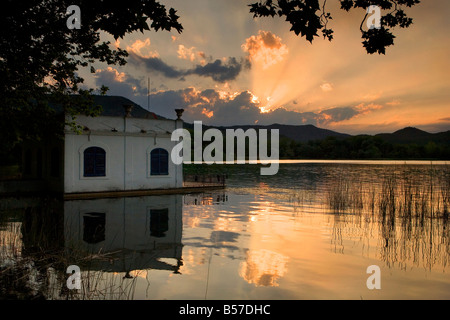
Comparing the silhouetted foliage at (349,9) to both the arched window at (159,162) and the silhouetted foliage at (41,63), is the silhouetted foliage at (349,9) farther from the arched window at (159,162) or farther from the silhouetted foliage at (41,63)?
the arched window at (159,162)

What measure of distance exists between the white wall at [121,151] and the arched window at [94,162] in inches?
8.5

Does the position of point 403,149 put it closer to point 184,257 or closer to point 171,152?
point 171,152

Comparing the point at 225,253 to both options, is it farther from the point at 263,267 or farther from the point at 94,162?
the point at 94,162

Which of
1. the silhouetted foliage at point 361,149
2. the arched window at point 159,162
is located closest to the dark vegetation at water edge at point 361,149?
the silhouetted foliage at point 361,149

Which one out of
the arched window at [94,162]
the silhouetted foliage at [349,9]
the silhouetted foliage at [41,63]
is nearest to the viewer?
the silhouetted foliage at [349,9]

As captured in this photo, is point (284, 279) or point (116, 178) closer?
point (284, 279)

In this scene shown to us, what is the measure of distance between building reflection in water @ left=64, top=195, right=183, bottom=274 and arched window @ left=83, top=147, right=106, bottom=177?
2.20 m

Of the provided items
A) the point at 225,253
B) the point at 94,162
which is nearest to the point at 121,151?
the point at 94,162

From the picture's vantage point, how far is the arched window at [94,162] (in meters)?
20.8

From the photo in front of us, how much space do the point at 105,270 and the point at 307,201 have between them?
1624cm

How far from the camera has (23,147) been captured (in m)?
26.0


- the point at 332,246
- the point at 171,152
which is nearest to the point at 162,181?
the point at 171,152

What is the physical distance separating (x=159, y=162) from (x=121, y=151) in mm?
2612

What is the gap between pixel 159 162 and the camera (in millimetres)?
23734
